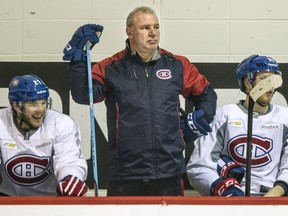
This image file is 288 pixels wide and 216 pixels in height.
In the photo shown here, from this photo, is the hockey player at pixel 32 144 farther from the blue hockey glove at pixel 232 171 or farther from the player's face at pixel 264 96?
the player's face at pixel 264 96

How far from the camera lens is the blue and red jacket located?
11.4ft

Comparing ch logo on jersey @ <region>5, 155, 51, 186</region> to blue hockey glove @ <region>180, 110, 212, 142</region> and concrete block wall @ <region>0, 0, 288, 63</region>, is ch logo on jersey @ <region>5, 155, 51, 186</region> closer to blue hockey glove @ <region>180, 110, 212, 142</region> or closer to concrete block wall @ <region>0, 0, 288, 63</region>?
blue hockey glove @ <region>180, 110, 212, 142</region>

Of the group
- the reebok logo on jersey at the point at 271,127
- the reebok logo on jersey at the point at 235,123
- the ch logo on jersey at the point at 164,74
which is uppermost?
the ch logo on jersey at the point at 164,74

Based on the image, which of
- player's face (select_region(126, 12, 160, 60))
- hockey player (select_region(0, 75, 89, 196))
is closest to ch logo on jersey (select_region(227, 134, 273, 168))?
player's face (select_region(126, 12, 160, 60))

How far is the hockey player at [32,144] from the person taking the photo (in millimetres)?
3568

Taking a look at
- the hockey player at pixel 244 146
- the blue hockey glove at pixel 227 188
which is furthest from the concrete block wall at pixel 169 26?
the blue hockey glove at pixel 227 188

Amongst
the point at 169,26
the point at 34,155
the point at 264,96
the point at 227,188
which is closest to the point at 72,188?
the point at 34,155

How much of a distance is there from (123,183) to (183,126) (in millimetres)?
365

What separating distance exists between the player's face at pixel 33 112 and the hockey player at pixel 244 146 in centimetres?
73

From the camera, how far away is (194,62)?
4293 millimetres

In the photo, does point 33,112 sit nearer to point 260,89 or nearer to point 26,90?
point 26,90

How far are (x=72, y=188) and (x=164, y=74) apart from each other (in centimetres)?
67

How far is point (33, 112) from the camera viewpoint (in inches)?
140
